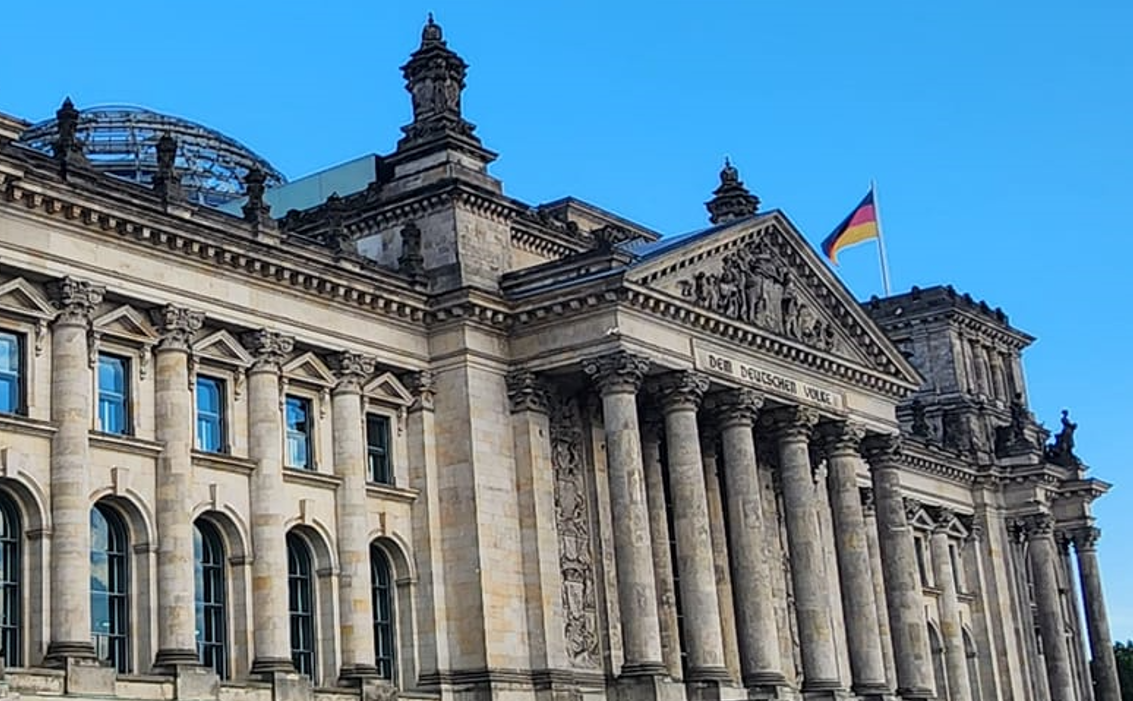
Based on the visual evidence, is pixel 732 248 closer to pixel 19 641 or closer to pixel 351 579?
pixel 351 579

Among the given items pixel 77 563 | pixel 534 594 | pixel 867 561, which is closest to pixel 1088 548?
pixel 867 561

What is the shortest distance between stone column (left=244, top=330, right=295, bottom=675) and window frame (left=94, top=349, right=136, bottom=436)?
3.32m

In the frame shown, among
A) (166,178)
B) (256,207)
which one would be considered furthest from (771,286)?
(166,178)

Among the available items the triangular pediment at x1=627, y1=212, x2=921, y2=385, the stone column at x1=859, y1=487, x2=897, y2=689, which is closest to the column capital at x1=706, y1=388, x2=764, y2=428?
the triangular pediment at x1=627, y1=212, x2=921, y2=385

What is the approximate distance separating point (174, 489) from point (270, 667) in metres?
4.37

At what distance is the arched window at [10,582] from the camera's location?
108 feet

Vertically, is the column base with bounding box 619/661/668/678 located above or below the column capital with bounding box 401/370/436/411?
below

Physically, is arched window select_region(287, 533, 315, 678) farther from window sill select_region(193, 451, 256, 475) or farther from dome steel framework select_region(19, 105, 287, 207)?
dome steel framework select_region(19, 105, 287, 207)

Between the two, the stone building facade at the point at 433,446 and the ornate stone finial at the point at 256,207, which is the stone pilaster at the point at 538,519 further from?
the ornate stone finial at the point at 256,207

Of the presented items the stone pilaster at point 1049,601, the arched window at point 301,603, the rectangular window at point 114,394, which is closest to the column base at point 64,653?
the rectangular window at point 114,394

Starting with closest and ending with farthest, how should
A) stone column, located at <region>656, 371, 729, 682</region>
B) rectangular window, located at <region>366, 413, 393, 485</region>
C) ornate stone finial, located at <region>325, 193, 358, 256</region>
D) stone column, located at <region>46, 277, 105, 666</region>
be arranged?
stone column, located at <region>46, 277, 105, 666</region> < ornate stone finial, located at <region>325, 193, 358, 256</region> < rectangular window, located at <region>366, 413, 393, 485</region> < stone column, located at <region>656, 371, 729, 682</region>

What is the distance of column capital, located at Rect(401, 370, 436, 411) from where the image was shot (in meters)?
43.4

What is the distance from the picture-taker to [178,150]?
56031 mm

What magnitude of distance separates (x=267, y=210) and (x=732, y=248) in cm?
1317
